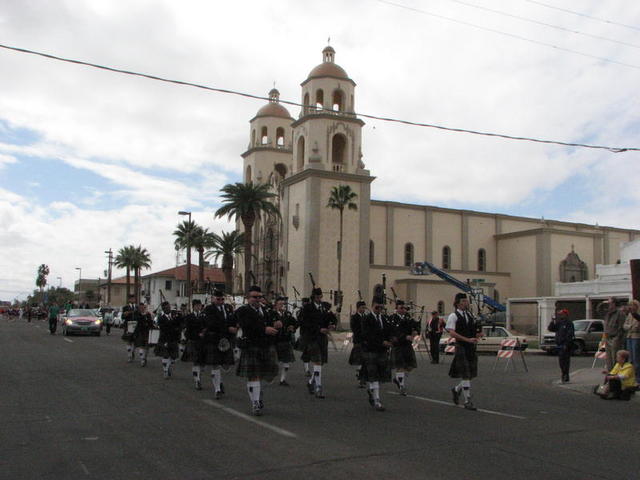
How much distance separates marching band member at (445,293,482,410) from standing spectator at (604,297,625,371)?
5.41 meters

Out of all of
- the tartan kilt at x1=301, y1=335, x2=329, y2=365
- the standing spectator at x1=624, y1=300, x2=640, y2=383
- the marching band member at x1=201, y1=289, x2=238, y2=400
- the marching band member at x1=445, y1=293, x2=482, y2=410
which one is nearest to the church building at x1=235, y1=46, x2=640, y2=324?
the standing spectator at x1=624, y1=300, x2=640, y2=383

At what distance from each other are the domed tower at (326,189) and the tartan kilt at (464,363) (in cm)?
4095

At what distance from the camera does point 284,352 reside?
51.1ft

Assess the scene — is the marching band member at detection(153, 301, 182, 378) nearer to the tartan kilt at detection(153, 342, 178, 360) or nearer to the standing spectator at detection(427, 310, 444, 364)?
the tartan kilt at detection(153, 342, 178, 360)

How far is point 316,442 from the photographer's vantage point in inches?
324

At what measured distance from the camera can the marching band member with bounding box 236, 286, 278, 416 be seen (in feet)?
34.4

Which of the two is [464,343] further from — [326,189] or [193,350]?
[326,189]

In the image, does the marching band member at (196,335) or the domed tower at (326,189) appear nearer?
the marching band member at (196,335)

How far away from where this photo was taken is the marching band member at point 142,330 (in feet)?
61.2

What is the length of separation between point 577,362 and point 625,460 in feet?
62.9

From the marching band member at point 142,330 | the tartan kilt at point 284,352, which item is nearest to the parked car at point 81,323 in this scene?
the marching band member at point 142,330

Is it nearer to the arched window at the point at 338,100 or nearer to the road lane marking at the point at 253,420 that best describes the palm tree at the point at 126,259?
the arched window at the point at 338,100

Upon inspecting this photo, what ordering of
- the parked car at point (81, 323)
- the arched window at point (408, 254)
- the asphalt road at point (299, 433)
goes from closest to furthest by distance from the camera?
the asphalt road at point (299, 433) → the parked car at point (81, 323) → the arched window at point (408, 254)

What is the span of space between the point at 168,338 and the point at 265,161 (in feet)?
172
